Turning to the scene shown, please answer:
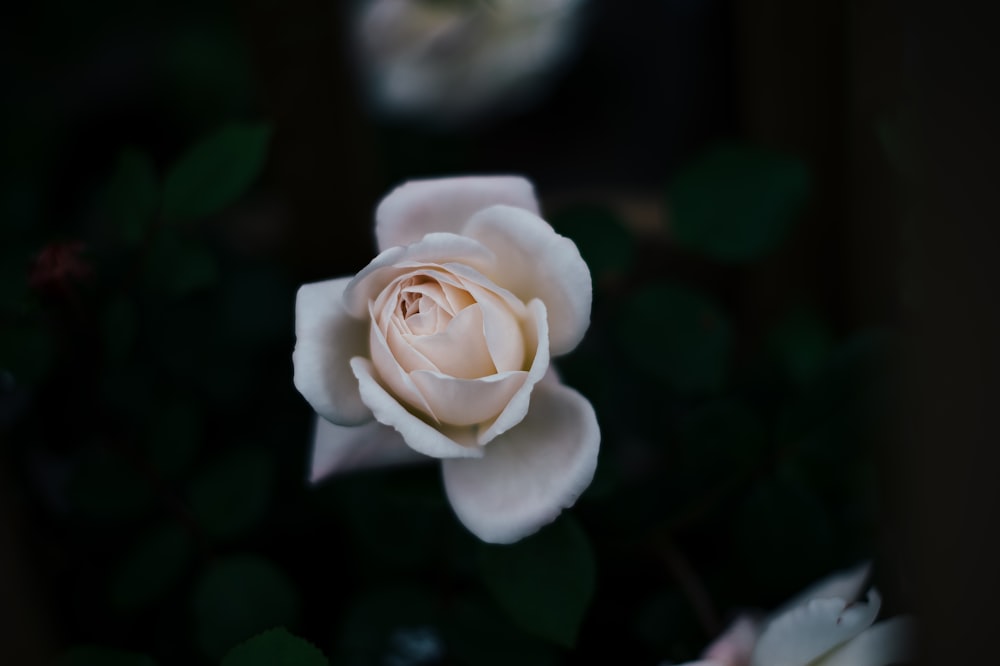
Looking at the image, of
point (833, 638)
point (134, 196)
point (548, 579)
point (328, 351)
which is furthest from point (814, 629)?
point (134, 196)

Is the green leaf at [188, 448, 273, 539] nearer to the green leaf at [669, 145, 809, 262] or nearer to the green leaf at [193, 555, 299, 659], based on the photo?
the green leaf at [193, 555, 299, 659]

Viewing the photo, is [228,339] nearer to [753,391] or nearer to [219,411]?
[219,411]

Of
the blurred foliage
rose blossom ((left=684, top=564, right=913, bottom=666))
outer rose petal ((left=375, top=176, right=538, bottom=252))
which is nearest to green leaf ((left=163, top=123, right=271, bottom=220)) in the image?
the blurred foliage

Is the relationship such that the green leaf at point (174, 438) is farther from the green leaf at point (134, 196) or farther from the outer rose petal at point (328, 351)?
the outer rose petal at point (328, 351)

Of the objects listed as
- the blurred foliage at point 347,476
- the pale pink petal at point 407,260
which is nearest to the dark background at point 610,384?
the blurred foliage at point 347,476

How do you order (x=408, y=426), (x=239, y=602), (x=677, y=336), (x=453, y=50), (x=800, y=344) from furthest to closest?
1. (x=453, y=50)
2. (x=800, y=344)
3. (x=677, y=336)
4. (x=239, y=602)
5. (x=408, y=426)

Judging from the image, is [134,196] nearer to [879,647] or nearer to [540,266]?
[540,266]
